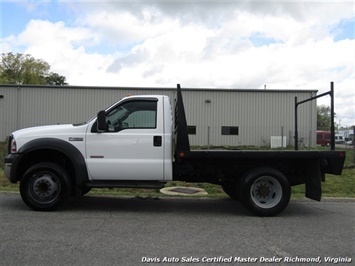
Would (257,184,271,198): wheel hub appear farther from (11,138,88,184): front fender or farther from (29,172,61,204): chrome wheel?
(29,172,61,204): chrome wheel

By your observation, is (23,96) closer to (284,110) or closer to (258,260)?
(284,110)

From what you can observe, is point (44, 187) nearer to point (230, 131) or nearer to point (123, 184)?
point (123, 184)

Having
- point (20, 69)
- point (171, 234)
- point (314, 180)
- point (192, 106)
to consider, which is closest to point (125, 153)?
point (171, 234)

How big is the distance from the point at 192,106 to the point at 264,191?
2018 cm

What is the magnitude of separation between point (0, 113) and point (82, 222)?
2402 cm

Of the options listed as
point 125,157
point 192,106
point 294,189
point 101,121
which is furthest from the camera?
point 192,106

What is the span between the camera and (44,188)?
22.4ft

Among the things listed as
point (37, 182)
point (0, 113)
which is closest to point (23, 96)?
point (0, 113)

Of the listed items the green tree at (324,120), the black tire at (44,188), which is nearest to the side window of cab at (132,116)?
the black tire at (44,188)

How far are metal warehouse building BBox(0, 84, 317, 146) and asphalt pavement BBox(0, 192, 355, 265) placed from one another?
19066 millimetres

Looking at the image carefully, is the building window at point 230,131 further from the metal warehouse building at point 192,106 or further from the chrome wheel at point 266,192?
the chrome wheel at point 266,192

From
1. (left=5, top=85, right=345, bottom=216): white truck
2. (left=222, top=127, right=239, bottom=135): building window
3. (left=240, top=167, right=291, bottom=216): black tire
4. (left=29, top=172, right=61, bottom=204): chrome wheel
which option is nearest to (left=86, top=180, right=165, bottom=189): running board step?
(left=5, top=85, right=345, bottom=216): white truck

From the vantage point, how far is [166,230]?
5.73m

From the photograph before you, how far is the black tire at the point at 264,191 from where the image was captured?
6809mm
